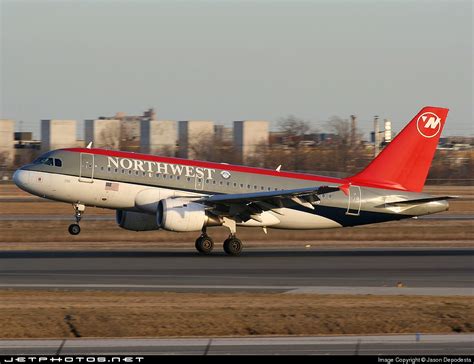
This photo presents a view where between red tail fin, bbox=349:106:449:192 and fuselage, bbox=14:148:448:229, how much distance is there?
1.90 ft

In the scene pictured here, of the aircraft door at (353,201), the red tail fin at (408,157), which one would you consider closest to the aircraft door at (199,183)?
the aircraft door at (353,201)

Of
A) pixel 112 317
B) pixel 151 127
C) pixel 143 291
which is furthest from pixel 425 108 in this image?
pixel 151 127

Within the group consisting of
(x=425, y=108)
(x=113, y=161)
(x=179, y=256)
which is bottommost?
(x=179, y=256)

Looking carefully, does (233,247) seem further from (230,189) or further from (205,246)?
(230,189)

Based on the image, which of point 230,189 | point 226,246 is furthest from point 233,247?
point 230,189

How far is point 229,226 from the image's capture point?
34.0 meters

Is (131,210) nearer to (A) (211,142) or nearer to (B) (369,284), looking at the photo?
(B) (369,284)

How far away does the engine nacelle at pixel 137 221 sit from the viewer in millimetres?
35062

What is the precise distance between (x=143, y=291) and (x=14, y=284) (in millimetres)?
3779

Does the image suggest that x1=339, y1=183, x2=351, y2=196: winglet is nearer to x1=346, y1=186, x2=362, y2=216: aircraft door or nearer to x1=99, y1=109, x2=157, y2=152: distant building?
x1=346, y1=186, x2=362, y2=216: aircraft door

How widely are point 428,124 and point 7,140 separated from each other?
254 feet

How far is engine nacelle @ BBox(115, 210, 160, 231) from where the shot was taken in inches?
1380

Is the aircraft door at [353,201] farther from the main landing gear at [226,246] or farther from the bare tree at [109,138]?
the bare tree at [109,138]

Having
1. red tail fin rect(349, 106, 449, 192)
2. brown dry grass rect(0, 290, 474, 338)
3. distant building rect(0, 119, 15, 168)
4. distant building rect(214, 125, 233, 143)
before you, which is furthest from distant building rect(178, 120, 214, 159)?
brown dry grass rect(0, 290, 474, 338)
